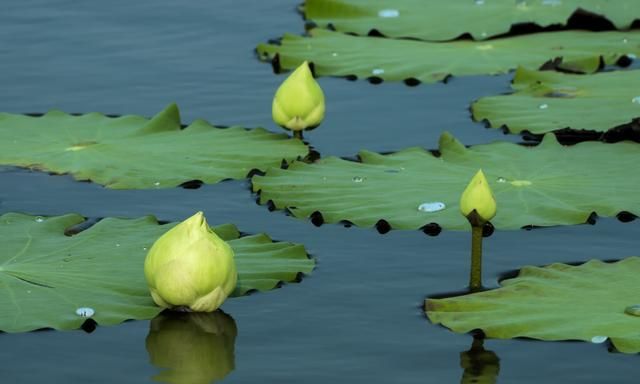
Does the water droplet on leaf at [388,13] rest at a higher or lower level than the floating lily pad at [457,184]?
higher

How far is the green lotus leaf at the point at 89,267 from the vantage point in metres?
4.27

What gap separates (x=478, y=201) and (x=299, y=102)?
63.4 inches

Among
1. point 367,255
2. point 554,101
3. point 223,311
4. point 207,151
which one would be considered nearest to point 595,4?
point 554,101

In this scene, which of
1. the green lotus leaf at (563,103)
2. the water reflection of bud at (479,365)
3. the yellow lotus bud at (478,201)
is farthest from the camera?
the green lotus leaf at (563,103)

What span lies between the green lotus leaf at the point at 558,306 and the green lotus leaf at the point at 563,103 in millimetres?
1577

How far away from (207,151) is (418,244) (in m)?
1.13

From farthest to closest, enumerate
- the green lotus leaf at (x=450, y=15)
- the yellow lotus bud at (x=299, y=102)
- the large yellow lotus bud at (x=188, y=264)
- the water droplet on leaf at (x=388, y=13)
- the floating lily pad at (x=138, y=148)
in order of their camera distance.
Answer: the water droplet on leaf at (x=388, y=13) → the green lotus leaf at (x=450, y=15) → the yellow lotus bud at (x=299, y=102) → the floating lily pad at (x=138, y=148) → the large yellow lotus bud at (x=188, y=264)

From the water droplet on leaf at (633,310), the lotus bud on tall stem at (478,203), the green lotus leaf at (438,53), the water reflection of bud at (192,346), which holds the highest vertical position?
the green lotus leaf at (438,53)

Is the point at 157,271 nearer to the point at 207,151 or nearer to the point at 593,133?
the point at 207,151

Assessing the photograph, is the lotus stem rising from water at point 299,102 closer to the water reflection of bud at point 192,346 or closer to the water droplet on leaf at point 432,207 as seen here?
the water droplet on leaf at point 432,207

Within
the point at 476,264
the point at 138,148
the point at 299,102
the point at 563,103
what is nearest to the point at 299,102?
the point at 299,102

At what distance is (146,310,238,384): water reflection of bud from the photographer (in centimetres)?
408

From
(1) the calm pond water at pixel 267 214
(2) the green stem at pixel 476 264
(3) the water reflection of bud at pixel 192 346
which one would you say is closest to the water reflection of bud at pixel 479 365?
(1) the calm pond water at pixel 267 214

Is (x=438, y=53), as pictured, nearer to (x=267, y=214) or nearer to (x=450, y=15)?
(x=450, y=15)
